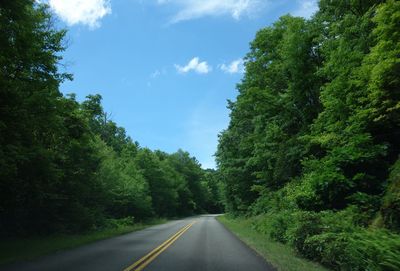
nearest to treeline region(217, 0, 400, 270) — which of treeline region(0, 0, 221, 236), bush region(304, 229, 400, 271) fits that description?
bush region(304, 229, 400, 271)

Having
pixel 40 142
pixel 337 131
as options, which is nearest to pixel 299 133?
pixel 337 131

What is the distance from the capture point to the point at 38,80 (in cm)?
1853

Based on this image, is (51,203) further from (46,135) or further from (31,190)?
(46,135)

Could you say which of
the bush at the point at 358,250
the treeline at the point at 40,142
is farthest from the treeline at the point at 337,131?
the treeline at the point at 40,142

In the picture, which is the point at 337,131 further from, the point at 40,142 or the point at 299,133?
the point at 40,142

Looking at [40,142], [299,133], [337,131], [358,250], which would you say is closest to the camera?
[358,250]

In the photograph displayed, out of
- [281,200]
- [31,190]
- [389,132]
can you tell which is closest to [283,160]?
[281,200]

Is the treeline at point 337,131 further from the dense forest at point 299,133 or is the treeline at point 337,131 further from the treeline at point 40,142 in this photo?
the treeline at point 40,142

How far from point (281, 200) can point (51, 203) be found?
1368cm

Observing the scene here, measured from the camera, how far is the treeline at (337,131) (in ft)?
44.3

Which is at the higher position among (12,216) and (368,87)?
(368,87)

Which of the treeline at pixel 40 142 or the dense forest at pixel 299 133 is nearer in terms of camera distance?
the dense forest at pixel 299 133

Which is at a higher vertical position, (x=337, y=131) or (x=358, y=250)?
(x=337, y=131)

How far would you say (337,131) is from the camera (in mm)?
Result: 20469
